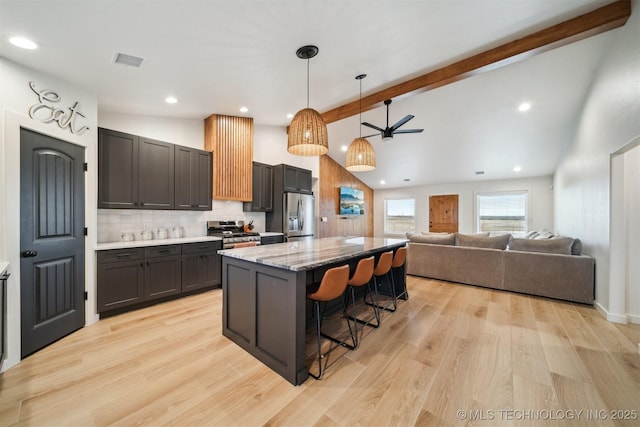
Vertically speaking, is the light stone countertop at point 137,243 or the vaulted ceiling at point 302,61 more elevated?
the vaulted ceiling at point 302,61

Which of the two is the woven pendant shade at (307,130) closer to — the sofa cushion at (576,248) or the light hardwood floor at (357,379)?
the light hardwood floor at (357,379)

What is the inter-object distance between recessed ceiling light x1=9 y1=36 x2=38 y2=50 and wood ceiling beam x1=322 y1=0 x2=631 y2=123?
4069 millimetres

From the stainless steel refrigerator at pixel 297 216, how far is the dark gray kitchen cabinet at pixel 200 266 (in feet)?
4.82

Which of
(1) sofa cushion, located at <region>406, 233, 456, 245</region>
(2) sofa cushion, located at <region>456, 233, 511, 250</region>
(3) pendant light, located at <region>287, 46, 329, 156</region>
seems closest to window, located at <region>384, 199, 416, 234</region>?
(1) sofa cushion, located at <region>406, 233, 456, 245</region>

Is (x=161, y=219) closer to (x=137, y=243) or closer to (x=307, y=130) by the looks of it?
(x=137, y=243)

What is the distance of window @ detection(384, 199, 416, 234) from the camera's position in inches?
362

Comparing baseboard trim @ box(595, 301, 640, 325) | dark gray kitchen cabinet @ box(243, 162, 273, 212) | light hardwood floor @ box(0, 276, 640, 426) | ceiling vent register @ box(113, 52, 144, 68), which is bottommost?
light hardwood floor @ box(0, 276, 640, 426)

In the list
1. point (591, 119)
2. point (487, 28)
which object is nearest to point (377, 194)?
point (591, 119)

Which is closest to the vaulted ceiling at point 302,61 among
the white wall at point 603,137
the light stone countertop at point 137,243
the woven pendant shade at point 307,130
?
the white wall at point 603,137

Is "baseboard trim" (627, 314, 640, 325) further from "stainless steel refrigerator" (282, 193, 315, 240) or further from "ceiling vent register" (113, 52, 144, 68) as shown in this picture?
"ceiling vent register" (113, 52, 144, 68)

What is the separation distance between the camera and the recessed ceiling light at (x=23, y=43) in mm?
2094

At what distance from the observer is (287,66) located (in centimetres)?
300

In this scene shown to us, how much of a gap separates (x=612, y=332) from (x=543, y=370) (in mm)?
1470

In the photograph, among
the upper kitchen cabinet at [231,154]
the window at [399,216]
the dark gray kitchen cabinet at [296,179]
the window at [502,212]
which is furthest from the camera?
the window at [399,216]
